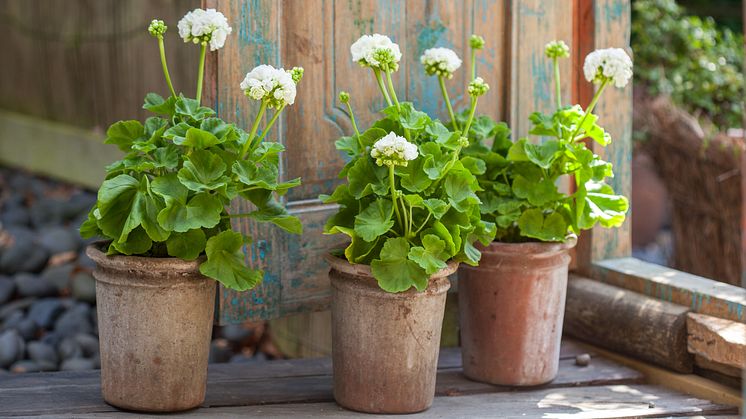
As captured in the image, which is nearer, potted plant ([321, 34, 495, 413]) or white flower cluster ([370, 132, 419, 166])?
white flower cluster ([370, 132, 419, 166])

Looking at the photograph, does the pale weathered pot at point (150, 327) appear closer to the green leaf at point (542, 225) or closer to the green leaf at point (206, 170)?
the green leaf at point (206, 170)

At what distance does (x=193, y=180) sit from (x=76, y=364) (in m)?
1.80

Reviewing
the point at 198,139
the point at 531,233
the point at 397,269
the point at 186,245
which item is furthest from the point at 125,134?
the point at 531,233

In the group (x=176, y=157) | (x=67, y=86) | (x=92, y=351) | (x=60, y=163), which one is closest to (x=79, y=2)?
A: (x=67, y=86)

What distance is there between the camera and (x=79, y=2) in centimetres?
650

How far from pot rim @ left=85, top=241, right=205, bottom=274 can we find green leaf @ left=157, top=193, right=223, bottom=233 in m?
0.11

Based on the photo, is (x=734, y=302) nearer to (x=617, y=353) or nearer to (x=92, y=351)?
(x=617, y=353)

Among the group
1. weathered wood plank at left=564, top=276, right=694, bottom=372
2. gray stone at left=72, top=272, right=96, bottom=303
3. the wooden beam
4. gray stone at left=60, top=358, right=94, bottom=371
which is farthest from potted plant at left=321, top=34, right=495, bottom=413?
gray stone at left=72, top=272, right=96, bottom=303

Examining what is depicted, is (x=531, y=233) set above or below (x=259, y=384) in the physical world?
above

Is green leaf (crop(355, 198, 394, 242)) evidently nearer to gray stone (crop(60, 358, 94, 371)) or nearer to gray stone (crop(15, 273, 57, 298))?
gray stone (crop(60, 358, 94, 371))

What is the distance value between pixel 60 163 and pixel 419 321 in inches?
172

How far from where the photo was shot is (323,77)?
346 cm

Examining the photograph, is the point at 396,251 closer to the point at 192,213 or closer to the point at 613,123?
the point at 192,213

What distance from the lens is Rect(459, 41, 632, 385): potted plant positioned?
10.8 ft
